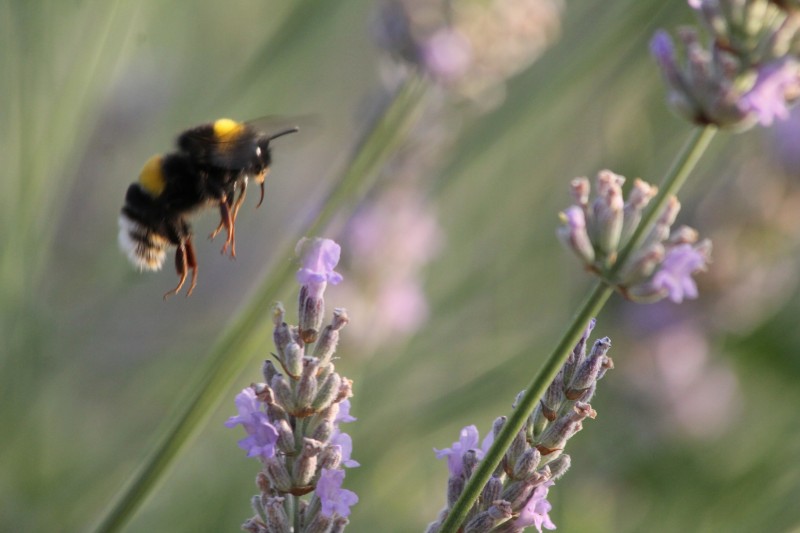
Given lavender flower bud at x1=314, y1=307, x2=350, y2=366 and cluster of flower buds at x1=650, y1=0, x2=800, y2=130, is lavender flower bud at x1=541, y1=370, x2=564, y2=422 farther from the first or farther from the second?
cluster of flower buds at x1=650, y1=0, x2=800, y2=130

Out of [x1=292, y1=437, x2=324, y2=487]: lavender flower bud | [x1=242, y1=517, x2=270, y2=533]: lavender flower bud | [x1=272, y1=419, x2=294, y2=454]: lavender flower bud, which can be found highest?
[x1=272, y1=419, x2=294, y2=454]: lavender flower bud

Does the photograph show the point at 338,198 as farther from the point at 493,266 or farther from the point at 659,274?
the point at 493,266

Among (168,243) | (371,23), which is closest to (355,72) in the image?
(371,23)

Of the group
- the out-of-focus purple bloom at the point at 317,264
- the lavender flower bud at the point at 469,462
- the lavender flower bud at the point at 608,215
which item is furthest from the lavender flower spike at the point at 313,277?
the lavender flower bud at the point at 608,215

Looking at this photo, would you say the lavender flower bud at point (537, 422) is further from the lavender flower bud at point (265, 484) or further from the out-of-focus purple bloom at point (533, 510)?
the lavender flower bud at point (265, 484)

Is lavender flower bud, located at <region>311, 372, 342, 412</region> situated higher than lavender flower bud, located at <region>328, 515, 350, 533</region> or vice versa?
lavender flower bud, located at <region>311, 372, 342, 412</region>

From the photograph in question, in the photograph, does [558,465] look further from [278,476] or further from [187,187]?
[187,187]

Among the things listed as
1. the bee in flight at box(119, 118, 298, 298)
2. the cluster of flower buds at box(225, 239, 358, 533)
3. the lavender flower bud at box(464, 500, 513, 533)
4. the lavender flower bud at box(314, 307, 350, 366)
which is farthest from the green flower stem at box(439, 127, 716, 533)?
the bee in flight at box(119, 118, 298, 298)
